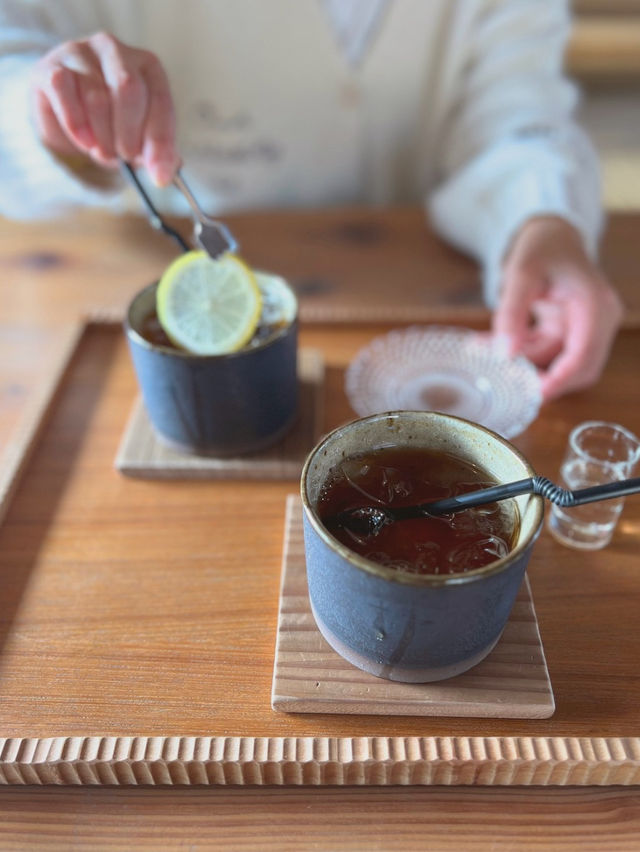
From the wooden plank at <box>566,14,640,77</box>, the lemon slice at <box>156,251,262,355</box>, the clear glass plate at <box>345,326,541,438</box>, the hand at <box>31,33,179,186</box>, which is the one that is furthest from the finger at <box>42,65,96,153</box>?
the wooden plank at <box>566,14,640,77</box>

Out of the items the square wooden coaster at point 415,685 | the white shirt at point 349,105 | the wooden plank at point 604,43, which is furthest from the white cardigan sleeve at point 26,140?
the wooden plank at point 604,43

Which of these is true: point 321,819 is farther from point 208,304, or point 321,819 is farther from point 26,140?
point 26,140

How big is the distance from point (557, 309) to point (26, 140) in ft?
2.72

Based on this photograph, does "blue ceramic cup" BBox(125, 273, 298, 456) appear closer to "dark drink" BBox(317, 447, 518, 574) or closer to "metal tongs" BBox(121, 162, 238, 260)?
"metal tongs" BBox(121, 162, 238, 260)

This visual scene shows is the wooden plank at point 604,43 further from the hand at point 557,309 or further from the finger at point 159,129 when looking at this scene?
the finger at point 159,129

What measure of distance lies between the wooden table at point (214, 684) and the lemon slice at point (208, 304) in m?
0.17

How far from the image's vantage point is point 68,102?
2.66ft

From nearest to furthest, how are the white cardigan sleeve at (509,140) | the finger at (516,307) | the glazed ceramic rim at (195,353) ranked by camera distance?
the glazed ceramic rim at (195,353) → the finger at (516,307) → the white cardigan sleeve at (509,140)

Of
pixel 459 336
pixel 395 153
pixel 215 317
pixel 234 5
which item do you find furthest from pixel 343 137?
pixel 215 317

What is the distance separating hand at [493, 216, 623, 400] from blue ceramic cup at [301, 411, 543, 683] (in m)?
0.33

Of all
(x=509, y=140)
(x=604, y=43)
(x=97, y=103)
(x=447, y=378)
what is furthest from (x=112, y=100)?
(x=604, y=43)

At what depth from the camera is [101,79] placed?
823mm

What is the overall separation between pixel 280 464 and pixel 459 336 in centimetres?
36

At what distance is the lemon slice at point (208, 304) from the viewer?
0.79 m
